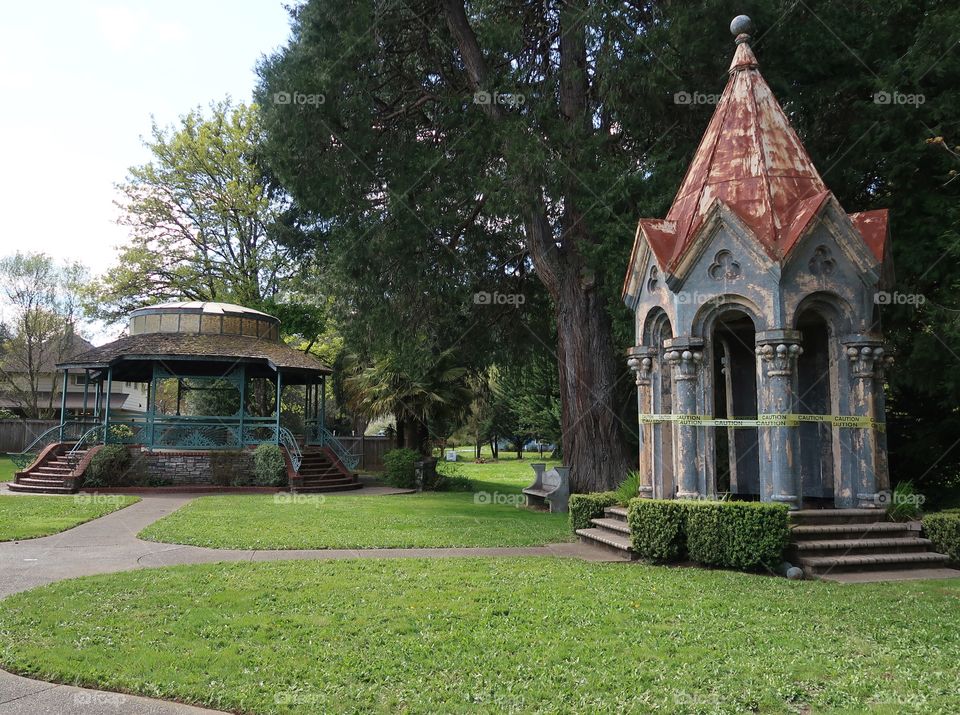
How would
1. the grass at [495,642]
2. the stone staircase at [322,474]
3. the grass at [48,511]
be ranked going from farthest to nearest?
the stone staircase at [322,474]
the grass at [48,511]
the grass at [495,642]

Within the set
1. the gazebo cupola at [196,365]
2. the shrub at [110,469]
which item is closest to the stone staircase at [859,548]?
the gazebo cupola at [196,365]

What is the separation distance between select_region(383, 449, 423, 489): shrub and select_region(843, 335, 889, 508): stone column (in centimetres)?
1795

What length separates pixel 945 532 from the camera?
954 centimetres

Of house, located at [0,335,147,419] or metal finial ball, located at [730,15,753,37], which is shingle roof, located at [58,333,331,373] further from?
metal finial ball, located at [730,15,753,37]

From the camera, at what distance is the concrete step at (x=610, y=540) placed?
33.5 ft

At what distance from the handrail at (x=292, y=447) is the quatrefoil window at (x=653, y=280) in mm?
15878

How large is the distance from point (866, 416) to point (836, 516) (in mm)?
1522

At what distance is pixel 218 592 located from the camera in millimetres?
7660

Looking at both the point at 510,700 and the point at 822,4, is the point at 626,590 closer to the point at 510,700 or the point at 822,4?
the point at 510,700

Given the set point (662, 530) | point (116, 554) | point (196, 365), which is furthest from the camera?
point (196, 365)

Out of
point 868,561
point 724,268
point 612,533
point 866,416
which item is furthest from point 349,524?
point 866,416

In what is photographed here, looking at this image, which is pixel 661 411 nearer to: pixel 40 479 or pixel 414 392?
pixel 414 392

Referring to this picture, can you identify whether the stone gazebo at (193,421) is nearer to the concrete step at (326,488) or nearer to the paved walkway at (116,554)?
the concrete step at (326,488)

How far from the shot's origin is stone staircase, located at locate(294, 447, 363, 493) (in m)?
24.0
